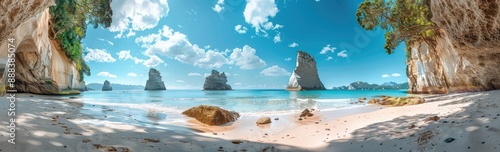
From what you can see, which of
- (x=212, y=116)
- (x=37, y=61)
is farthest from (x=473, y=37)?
(x=37, y=61)

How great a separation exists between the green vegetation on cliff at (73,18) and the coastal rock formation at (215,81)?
8660cm

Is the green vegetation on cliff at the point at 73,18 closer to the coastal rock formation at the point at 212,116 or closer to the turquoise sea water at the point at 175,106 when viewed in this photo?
the turquoise sea water at the point at 175,106

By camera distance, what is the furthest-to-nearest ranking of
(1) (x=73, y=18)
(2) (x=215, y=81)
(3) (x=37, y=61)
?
(2) (x=215, y=81)
(1) (x=73, y=18)
(3) (x=37, y=61)

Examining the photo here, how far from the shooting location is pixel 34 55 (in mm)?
21703

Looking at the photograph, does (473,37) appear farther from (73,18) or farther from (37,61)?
(73,18)

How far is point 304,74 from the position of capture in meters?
103

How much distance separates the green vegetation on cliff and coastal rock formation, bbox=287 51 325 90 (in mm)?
80321

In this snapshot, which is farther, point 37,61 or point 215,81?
point 215,81

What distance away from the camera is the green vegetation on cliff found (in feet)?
57.1

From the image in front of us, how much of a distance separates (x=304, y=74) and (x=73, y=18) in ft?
292

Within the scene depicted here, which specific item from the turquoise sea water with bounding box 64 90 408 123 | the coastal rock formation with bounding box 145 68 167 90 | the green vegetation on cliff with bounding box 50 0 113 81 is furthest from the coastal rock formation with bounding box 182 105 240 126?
the coastal rock formation with bounding box 145 68 167 90

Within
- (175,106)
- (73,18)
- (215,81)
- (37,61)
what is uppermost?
(73,18)

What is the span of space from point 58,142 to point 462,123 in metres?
7.15

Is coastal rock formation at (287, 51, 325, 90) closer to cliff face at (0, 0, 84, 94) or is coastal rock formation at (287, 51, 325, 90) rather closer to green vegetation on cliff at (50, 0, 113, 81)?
green vegetation on cliff at (50, 0, 113, 81)
